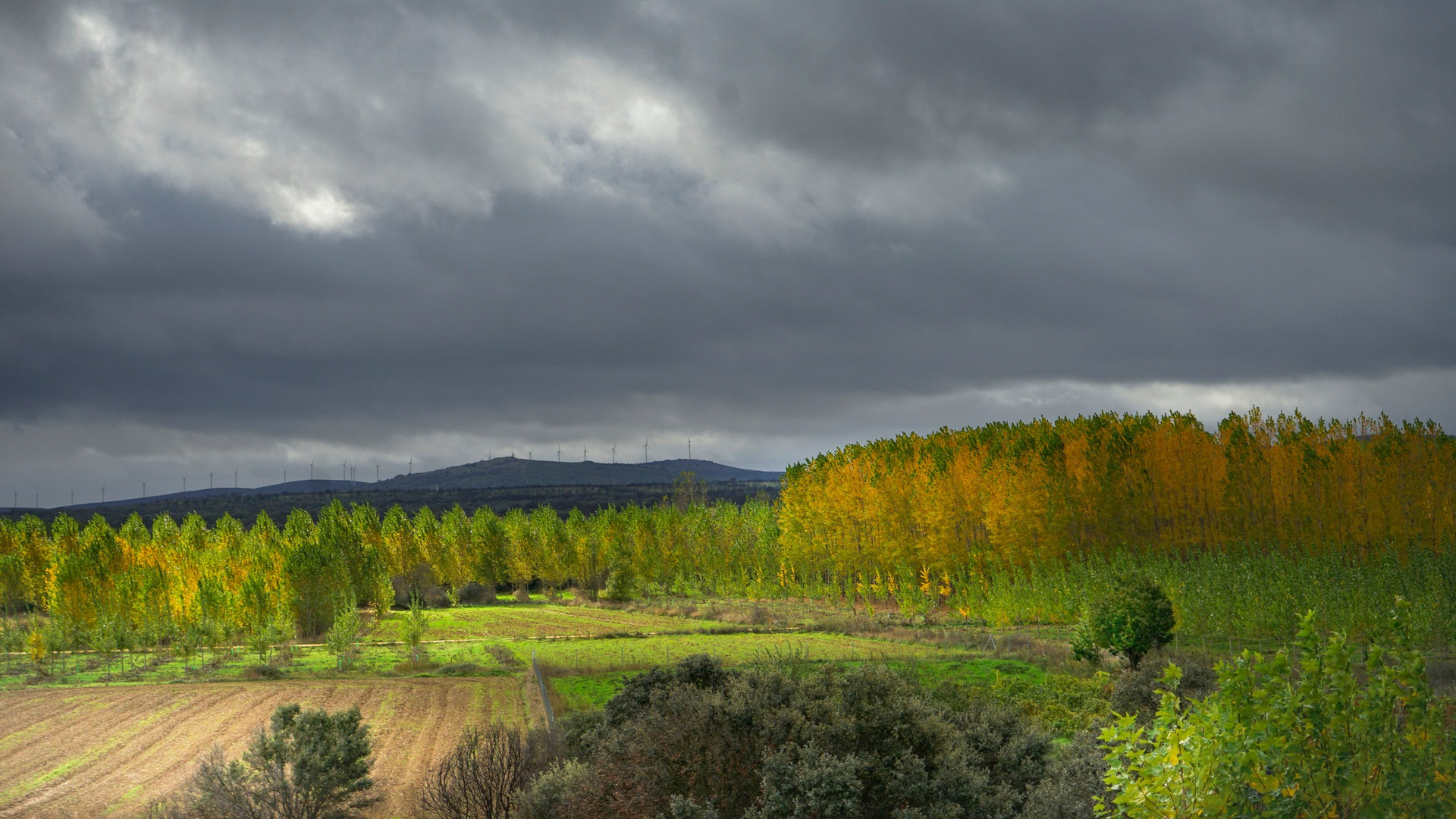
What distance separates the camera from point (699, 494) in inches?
6885

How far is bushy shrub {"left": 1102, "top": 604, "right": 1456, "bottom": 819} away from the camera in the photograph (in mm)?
6641

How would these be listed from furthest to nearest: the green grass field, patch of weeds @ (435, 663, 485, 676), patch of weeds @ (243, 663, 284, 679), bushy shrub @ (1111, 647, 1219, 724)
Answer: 1. patch of weeds @ (243, 663, 284, 679)
2. patch of weeds @ (435, 663, 485, 676)
3. the green grass field
4. bushy shrub @ (1111, 647, 1219, 724)

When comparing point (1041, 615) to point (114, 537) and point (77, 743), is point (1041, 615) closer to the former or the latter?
point (77, 743)

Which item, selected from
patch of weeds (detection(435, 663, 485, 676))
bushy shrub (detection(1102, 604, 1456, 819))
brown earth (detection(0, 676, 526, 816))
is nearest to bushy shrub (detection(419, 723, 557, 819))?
brown earth (detection(0, 676, 526, 816))

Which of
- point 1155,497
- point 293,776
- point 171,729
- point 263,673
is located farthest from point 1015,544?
point 293,776

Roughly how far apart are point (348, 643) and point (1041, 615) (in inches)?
1916

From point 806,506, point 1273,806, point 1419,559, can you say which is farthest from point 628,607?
point 1273,806

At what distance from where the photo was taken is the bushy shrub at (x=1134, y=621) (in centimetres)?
4353

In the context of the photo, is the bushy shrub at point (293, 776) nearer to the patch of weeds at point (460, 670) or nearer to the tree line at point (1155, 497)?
the patch of weeds at point (460, 670)

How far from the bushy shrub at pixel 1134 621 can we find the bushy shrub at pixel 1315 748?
39.5 m

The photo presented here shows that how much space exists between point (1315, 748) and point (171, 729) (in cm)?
4781

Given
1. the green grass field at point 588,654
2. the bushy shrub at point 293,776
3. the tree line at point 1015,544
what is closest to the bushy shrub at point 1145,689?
the green grass field at point 588,654

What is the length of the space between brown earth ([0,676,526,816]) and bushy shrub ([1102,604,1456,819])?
88.8ft

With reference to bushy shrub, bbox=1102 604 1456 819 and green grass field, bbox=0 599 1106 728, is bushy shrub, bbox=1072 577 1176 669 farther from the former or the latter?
bushy shrub, bbox=1102 604 1456 819
